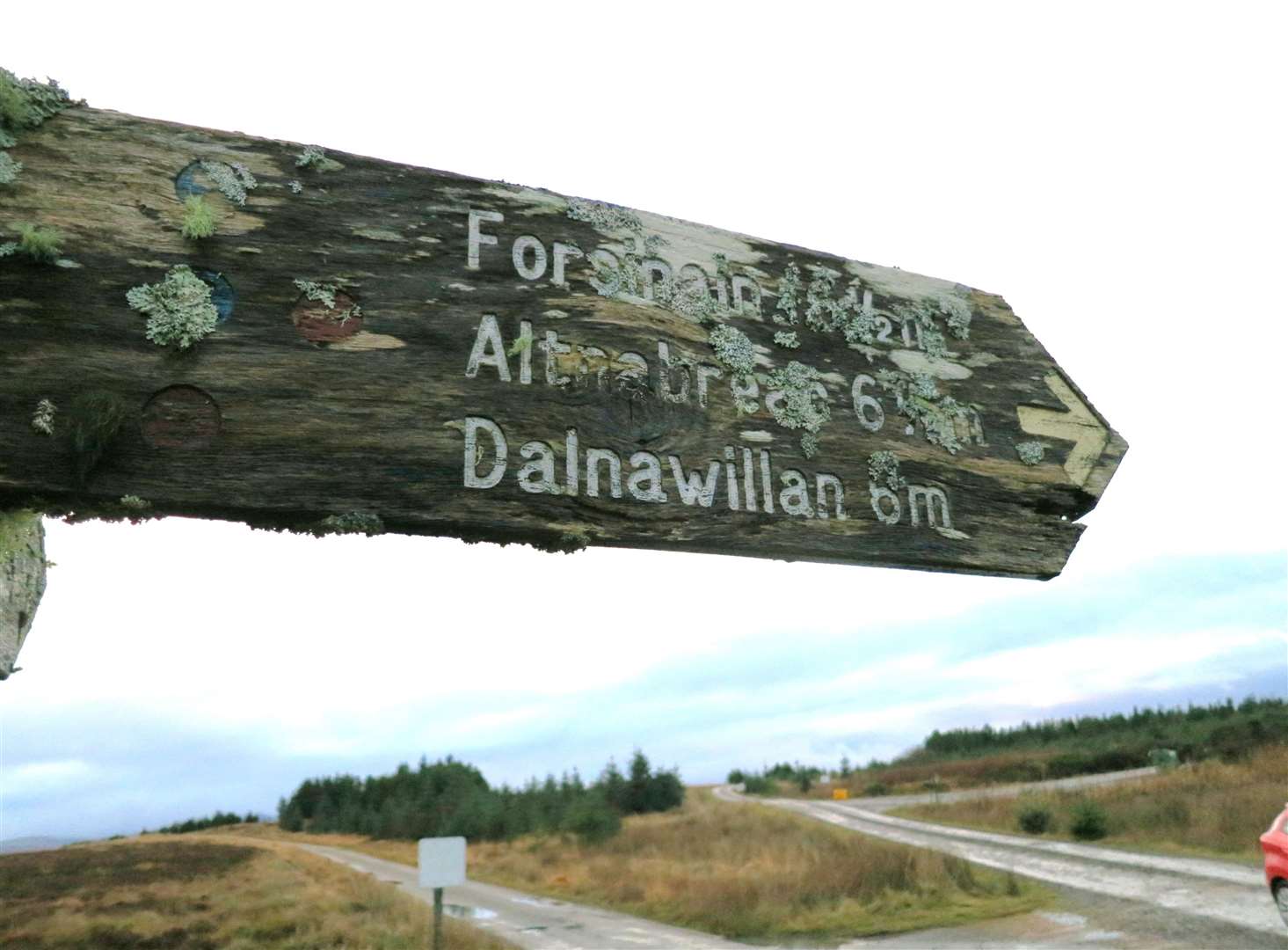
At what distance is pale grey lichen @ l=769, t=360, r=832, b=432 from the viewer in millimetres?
1933

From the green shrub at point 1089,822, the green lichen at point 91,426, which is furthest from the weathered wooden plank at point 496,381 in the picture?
the green shrub at point 1089,822

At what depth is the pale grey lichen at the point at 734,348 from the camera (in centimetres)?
194

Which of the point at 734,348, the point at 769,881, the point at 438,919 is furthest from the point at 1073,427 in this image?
the point at 769,881

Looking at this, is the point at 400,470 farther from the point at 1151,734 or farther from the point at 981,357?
the point at 1151,734

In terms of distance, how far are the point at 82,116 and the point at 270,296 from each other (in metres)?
0.46

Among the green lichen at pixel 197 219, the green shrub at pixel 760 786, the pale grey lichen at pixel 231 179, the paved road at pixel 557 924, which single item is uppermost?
the green shrub at pixel 760 786

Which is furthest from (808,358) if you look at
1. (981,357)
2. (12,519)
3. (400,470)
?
(12,519)

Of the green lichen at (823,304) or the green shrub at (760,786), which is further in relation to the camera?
the green shrub at (760,786)

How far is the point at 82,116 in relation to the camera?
5.24ft

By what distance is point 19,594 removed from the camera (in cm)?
348

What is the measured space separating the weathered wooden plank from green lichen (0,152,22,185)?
1 centimetres

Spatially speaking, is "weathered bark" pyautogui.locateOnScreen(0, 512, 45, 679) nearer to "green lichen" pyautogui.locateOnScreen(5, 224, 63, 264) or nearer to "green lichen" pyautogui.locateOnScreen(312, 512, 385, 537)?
"green lichen" pyautogui.locateOnScreen(5, 224, 63, 264)

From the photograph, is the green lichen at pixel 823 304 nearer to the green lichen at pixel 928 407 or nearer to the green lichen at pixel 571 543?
the green lichen at pixel 928 407

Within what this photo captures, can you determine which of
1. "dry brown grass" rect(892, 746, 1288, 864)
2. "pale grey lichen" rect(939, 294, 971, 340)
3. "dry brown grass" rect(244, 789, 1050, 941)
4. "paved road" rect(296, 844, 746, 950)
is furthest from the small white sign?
"dry brown grass" rect(892, 746, 1288, 864)
